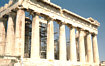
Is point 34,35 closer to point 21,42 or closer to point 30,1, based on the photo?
point 21,42

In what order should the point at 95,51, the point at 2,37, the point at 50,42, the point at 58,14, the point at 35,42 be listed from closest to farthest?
the point at 35,42 → the point at 50,42 → the point at 2,37 → the point at 58,14 → the point at 95,51

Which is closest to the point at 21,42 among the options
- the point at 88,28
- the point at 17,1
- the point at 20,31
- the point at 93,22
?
the point at 20,31

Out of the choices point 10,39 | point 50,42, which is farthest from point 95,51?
point 10,39

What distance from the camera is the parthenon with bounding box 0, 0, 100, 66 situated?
65.1 feet

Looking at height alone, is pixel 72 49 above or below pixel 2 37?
below

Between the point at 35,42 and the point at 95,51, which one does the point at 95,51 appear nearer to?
the point at 95,51

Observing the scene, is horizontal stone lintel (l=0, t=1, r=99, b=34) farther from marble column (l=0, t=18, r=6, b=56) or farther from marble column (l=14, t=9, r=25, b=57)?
marble column (l=14, t=9, r=25, b=57)

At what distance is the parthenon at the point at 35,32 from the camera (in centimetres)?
1984

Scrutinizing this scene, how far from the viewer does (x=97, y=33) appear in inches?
1387

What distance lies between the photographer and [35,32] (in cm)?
2211

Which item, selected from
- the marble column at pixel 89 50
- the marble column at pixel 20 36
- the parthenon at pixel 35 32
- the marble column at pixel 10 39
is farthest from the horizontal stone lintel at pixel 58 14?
the marble column at pixel 10 39

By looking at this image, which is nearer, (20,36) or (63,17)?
(20,36)

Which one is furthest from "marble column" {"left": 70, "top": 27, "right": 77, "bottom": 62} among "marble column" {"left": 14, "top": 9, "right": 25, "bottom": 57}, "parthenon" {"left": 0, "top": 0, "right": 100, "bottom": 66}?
"marble column" {"left": 14, "top": 9, "right": 25, "bottom": 57}

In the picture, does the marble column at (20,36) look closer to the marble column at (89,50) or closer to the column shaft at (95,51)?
the marble column at (89,50)
